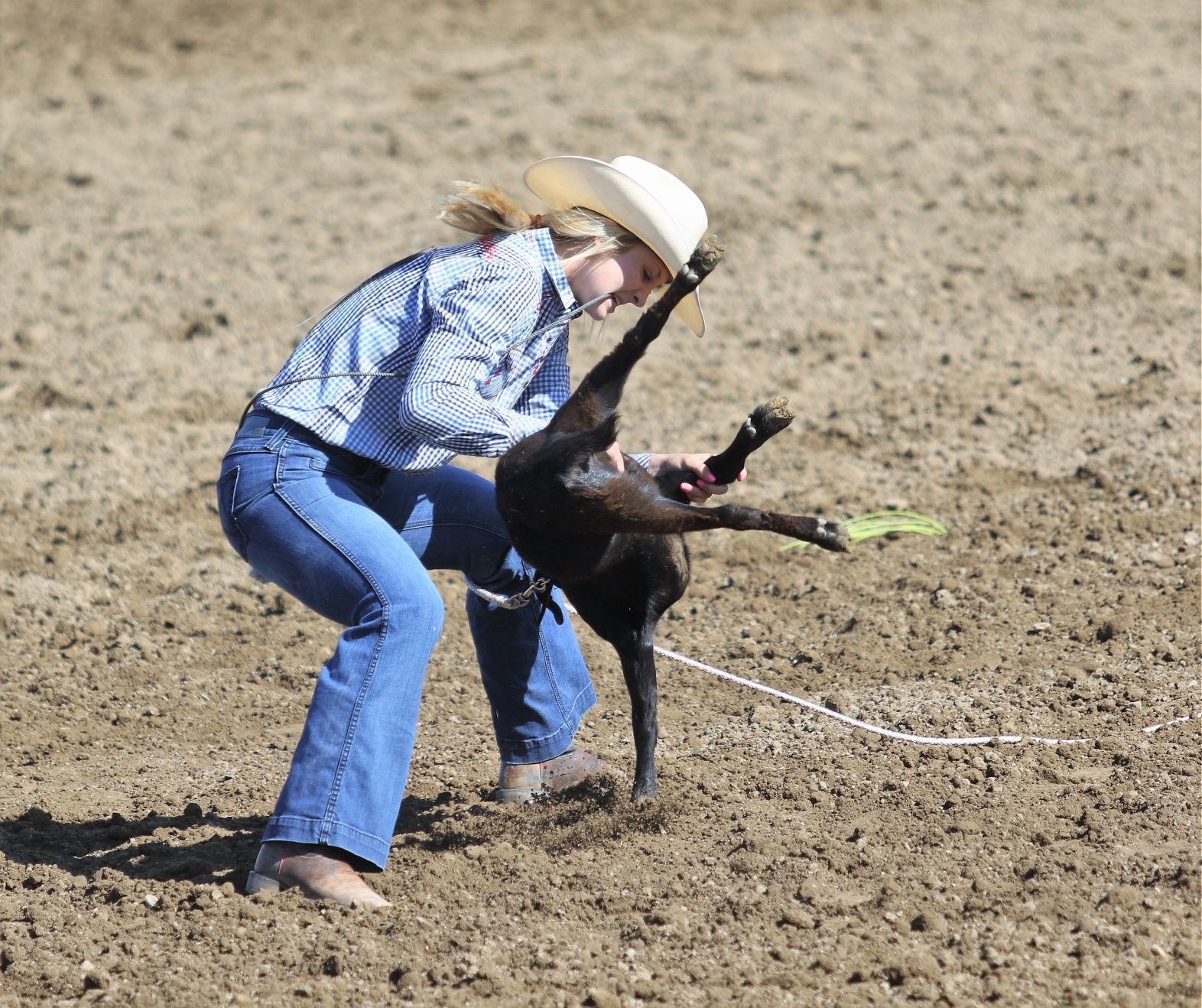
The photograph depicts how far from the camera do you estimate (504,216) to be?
11.1 ft

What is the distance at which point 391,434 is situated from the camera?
3.36 meters

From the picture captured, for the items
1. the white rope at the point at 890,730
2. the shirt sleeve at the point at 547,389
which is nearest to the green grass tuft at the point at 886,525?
the white rope at the point at 890,730

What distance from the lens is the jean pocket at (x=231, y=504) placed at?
3336 mm

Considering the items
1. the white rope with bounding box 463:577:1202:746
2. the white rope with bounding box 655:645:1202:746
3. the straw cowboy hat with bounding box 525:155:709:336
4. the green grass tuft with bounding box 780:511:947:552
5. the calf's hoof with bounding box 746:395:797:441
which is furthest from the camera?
the green grass tuft with bounding box 780:511:947:552

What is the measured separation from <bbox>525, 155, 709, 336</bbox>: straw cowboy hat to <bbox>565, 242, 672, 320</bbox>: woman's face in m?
0.06

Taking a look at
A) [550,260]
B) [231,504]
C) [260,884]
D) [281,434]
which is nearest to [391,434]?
[281,434]

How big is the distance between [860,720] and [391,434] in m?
1.82

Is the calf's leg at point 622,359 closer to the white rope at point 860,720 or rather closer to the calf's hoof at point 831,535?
the calf's hoof at point 831,535

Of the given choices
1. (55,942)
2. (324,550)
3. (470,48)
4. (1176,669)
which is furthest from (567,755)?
(470,48)

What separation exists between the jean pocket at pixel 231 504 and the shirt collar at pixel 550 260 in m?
0.91

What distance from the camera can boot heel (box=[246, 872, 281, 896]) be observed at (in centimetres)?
326

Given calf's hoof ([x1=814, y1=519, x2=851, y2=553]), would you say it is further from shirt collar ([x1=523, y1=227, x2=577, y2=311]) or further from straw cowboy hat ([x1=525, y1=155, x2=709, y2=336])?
shirt collar ([x1=523, y1=227, x2=577, y2=311])

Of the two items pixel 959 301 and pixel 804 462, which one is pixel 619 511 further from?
pixel 959 301

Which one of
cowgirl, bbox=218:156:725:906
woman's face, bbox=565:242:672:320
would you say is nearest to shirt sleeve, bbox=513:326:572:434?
cowgirl, bbox=218:156:725:906
